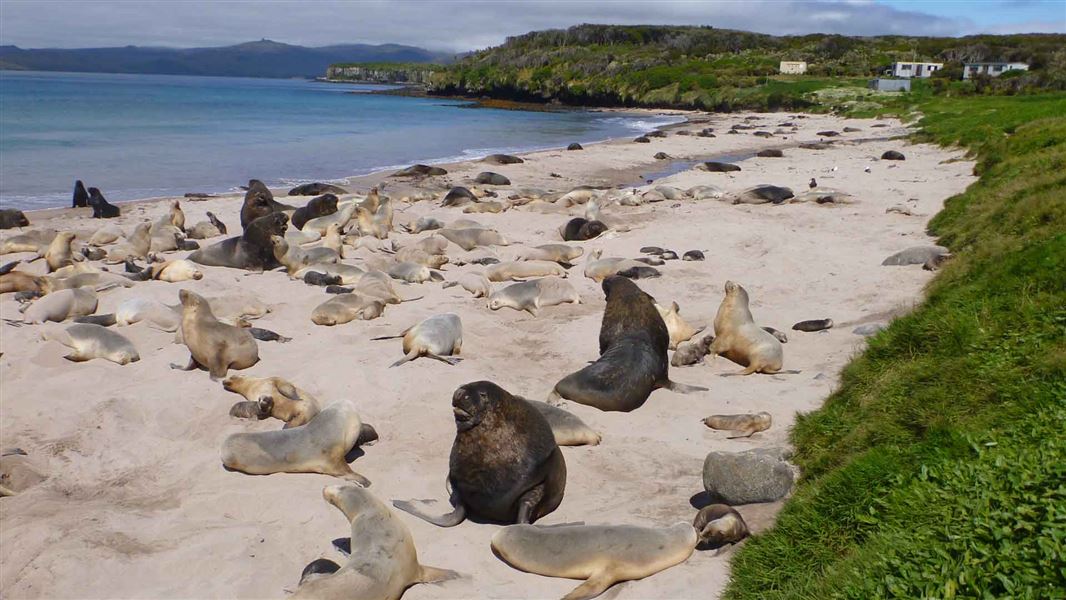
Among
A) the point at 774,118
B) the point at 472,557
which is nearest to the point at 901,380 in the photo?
the point at 472,557

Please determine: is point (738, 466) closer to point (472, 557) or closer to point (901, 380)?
point (901, 380)

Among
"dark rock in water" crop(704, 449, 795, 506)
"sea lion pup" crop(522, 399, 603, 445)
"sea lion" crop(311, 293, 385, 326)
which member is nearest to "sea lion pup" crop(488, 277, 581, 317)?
"sea lion" crop(311, 293, 385, 326)

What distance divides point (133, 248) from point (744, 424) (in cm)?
986

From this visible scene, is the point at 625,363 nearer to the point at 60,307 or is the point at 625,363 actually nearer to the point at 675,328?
the point at 675,328

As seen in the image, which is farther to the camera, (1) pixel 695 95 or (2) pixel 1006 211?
(1) pixel 695 95

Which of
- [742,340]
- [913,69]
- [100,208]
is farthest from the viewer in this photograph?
[913,69]

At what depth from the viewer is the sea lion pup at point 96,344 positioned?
770cm

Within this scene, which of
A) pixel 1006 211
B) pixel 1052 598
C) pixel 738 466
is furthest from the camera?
pixel 1006 211

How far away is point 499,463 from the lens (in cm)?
499

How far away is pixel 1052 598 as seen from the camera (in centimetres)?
266

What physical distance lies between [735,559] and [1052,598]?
165 centimetres

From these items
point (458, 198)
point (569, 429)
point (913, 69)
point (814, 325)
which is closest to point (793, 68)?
point (913, 69)

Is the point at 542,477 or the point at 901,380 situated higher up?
the point at 901,380

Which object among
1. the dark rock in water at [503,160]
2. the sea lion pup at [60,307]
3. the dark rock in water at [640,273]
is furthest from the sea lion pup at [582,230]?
the dark rock in water at [503,160]
